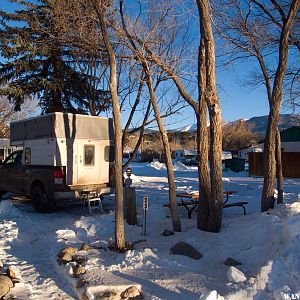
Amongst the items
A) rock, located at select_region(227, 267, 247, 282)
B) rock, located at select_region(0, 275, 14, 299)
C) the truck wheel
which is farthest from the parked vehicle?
rock, located at select_region(227, 267, 247, 282)

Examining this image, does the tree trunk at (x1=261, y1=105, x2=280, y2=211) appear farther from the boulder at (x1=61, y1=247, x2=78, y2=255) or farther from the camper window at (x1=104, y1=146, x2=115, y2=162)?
the camper window at (x1=104, y1=146, x2=115, y2=162)

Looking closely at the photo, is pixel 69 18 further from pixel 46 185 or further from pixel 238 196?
pixel 238 196

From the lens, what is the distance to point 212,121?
800 cm

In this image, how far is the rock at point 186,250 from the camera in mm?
6504

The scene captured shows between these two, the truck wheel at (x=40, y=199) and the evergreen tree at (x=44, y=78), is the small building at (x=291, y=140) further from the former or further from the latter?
the truck wheel at (x=40, y=199)

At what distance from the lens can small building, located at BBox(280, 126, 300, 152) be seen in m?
29.5

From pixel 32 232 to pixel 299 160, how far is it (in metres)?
22.5

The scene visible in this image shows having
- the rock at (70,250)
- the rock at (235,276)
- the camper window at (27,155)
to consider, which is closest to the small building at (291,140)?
the camper window at (27,155)

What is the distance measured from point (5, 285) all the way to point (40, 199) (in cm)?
720

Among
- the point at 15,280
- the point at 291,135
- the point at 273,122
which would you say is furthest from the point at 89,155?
the point at 291,135

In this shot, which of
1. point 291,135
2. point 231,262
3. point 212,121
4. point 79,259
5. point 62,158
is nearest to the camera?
point 231,262

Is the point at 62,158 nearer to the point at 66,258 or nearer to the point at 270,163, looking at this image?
the point at 66,258

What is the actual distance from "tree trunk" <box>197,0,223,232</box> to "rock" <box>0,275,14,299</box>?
4.12 metres

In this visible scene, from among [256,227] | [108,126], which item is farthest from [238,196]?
[256,227]
